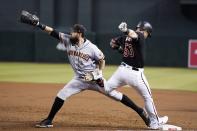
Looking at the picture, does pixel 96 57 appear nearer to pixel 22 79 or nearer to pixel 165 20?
pixel 22 79

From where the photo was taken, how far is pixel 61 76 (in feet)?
59.5

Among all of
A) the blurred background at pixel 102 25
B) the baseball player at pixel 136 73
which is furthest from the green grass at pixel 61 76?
the baseball player at pixel 136 73

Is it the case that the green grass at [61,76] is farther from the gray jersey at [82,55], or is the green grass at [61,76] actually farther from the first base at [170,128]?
the gray jersey at [82,55]

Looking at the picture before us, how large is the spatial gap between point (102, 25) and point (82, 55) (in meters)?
16.3

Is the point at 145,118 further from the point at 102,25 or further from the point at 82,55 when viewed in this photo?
the point at 102,25

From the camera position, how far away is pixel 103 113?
10273mm

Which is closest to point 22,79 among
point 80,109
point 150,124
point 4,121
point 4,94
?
point 4,94

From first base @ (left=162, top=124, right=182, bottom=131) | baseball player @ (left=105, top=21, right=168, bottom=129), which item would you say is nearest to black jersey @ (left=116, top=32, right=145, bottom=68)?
baseball player @ (left=105, top=21, right=168, bottom=129)

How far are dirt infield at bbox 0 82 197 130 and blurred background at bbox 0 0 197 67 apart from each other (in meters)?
9.22

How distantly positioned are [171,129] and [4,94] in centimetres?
583

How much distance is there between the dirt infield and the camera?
350 inches

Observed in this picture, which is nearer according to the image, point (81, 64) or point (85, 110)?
point (81, 64)

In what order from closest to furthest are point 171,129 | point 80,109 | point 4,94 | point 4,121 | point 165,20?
point 171,129 → point 4,121 → point 80,109 → point 4,94 → point 165,20

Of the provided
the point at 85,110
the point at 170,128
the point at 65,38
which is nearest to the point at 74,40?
the point at 65,38
